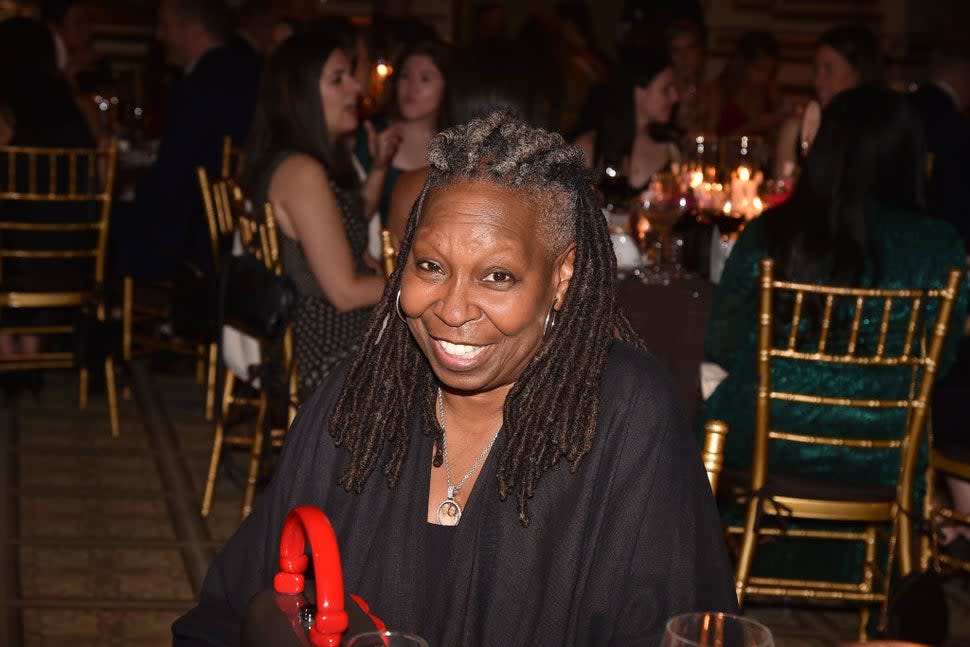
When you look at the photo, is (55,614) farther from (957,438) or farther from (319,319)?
(957,438)

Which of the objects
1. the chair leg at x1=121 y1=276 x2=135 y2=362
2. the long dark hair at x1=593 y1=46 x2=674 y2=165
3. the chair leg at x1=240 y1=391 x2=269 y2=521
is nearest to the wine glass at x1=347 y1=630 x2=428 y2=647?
the chair leg at x1=240 y1=391 x2=269 y2=521

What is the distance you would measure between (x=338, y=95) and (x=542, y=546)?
3.03 m

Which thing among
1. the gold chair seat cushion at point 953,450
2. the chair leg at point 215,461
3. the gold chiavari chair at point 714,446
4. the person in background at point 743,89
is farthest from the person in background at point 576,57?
the gold chiavari chair at point 714,446

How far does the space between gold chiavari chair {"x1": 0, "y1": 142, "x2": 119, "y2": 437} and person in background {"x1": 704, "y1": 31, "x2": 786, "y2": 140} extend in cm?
411

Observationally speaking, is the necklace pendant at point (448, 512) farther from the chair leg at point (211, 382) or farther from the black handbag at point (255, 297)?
the chair leg at point (211, 382)

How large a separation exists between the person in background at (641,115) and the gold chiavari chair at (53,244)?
79.1 inches

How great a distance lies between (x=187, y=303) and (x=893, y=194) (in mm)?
3299

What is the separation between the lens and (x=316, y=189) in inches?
166

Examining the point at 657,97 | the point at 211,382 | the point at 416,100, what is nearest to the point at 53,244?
the point at 211,382

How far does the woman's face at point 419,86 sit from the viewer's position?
5543 millimetres

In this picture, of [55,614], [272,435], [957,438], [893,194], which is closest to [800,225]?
[893,194]

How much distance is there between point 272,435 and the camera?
4.42 m

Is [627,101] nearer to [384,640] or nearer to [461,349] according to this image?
[461,349]

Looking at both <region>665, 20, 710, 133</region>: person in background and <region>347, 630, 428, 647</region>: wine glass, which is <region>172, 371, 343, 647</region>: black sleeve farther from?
<region>665, 20, 710, 133</region>: person in background
